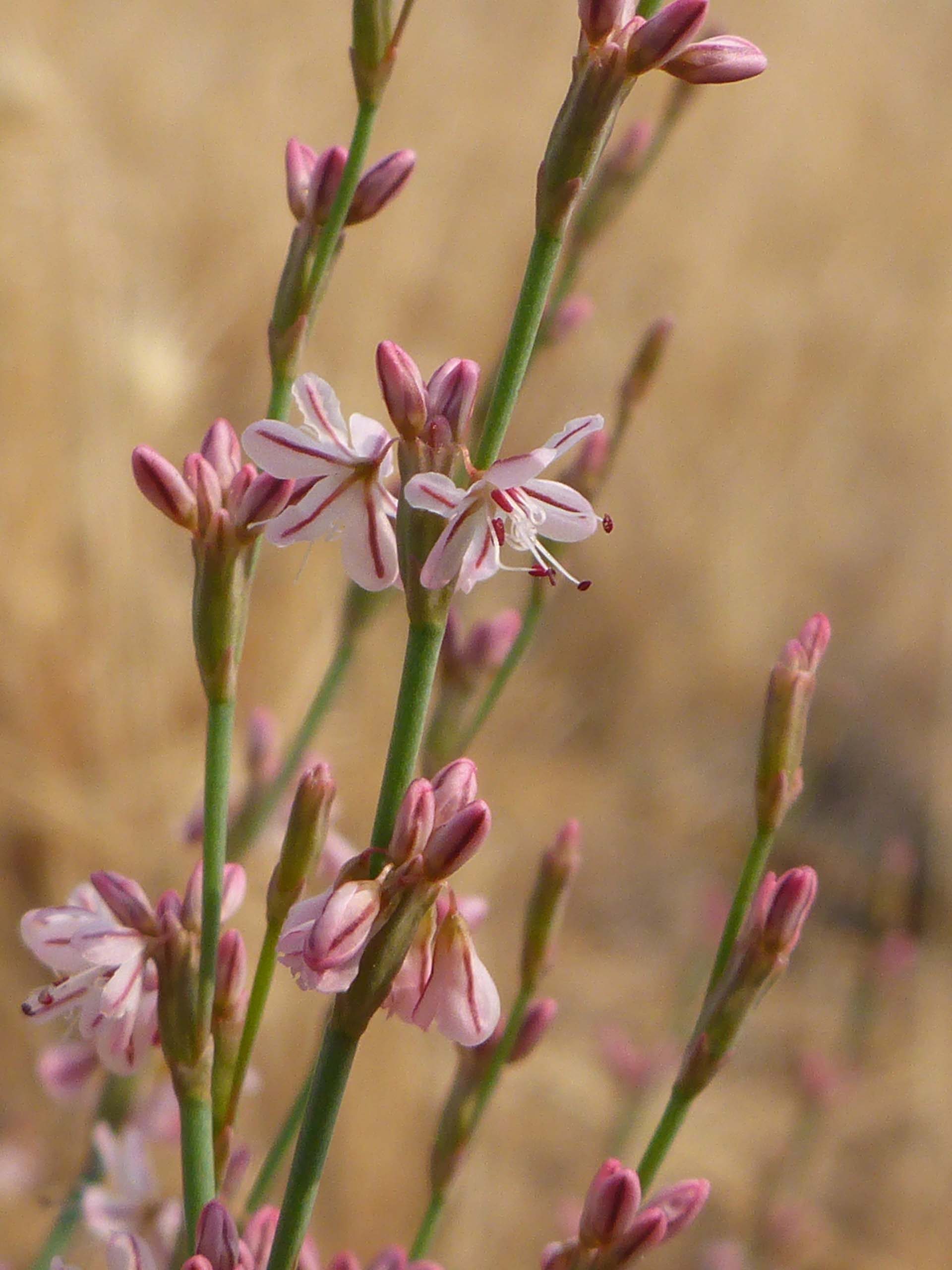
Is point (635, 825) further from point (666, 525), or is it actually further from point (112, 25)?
point (112, 25)

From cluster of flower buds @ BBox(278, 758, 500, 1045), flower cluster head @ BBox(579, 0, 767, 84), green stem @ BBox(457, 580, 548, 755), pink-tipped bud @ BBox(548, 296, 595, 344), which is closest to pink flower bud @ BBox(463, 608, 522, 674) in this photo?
green stem @ BBox(457, 580, 548, 755)

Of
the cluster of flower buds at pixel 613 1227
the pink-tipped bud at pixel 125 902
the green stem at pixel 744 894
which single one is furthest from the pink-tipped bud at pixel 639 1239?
the pink-tipped bud at pixel 125 902

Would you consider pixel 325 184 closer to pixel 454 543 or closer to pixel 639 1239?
pixel 454 543

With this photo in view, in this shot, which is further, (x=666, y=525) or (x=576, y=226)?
(x=666, y=525)

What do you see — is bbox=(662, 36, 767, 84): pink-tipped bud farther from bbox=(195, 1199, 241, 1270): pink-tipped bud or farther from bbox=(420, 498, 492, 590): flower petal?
bbox=(195, 1199, 241, 1270): pink-tipped bud

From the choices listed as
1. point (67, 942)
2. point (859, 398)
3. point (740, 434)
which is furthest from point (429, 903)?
point (859, 398)

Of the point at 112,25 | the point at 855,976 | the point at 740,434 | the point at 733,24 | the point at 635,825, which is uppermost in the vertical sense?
the point at 733,24

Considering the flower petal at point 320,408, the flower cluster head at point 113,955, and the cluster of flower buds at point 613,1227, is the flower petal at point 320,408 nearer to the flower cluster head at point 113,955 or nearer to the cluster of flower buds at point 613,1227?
the flower cluster head at point 113,955
